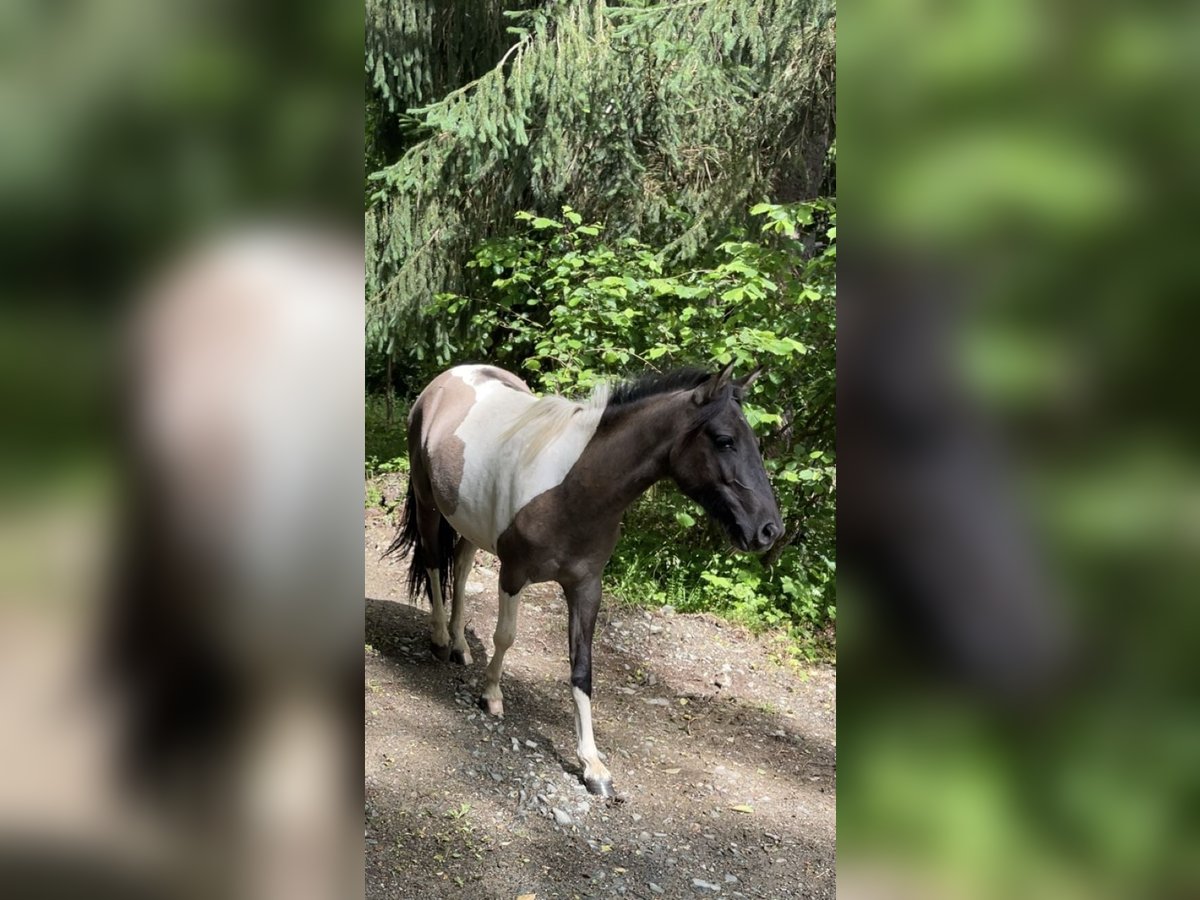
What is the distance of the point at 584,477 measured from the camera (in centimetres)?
347

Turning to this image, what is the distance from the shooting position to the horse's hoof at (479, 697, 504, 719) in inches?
157

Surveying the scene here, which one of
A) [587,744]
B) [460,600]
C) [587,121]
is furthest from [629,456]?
[587,121]

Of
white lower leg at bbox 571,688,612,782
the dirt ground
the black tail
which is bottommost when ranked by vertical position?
the dirt ground

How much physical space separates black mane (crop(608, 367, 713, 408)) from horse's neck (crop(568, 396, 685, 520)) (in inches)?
2.5

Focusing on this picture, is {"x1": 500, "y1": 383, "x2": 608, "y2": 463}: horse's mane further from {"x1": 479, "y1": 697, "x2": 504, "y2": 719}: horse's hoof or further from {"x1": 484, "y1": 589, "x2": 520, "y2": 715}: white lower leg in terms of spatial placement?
{"x1": 479, "y1": 697, "x2": 504, "y2": 719}: horse's hoof

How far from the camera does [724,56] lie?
534cm

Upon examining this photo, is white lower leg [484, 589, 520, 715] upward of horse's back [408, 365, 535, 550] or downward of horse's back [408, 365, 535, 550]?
downward

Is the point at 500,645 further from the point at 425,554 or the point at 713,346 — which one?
the point at 713,346
